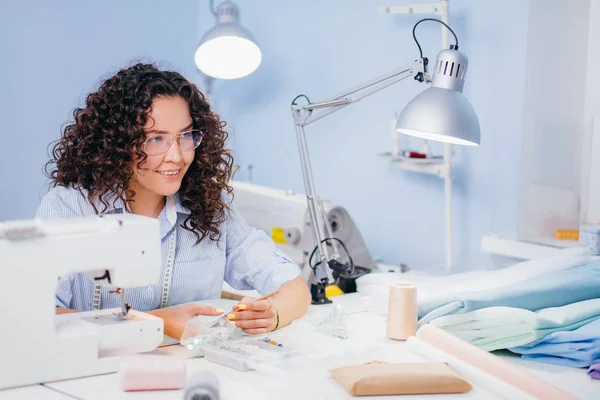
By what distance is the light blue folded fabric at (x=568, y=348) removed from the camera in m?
1.60

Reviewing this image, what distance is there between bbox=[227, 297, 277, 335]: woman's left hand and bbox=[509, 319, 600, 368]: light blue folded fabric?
1.72 feet

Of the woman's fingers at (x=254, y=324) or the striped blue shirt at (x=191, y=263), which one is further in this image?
the striped blue shirt at (x=191, y=263)

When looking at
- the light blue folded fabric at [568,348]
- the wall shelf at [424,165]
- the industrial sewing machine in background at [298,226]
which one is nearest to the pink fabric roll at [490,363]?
the light blue folded fabric at [568,348]

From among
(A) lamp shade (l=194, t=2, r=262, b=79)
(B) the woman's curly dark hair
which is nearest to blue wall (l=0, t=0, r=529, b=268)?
(A) lamp shade (l=194, t=2, r=262, b=79)

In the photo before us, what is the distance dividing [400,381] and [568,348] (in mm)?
405

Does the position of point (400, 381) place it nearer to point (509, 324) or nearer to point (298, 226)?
point (509, 324)

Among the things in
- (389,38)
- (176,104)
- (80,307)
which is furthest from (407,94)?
(80,307)

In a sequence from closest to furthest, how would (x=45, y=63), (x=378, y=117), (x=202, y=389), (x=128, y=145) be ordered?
(x=202, y=389)
(x=128, y=145)
(x=378, y=117)
(x=45, y=63)

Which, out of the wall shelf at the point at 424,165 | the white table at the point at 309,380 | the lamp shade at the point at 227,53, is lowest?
the white table at the point at 309,380

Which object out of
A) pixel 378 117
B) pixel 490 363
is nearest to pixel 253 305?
pixel 490 363

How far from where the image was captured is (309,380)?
150 cm

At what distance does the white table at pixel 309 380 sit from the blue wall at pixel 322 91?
118 centimetres

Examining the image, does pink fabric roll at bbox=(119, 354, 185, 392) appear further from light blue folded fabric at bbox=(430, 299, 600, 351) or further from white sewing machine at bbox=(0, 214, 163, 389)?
light blue folded fabric at bbox=(430, 299, 600, 351)

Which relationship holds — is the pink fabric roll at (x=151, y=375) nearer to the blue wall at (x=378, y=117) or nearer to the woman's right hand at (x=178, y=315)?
the woman's right hand at (x=178, y=315)
